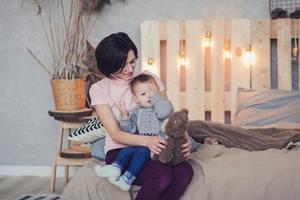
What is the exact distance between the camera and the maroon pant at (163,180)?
1.71 m

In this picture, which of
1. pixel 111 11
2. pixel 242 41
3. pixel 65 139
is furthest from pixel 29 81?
pixel 242 41

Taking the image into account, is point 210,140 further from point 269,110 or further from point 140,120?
point 269,110

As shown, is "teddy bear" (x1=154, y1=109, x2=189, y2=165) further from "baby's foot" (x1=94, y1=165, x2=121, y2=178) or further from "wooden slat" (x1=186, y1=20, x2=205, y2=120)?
"wooden slat" (x1=186, y1=20, x2=205, y2=120)

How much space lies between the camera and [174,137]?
1753 mm

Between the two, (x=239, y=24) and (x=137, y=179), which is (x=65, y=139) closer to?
(x=239, y=24)

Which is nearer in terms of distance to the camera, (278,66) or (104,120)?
(104,120)

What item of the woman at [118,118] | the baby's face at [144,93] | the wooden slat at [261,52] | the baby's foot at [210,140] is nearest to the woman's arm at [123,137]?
the woman at [118,118]

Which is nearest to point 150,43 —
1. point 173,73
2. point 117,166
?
point 173,73

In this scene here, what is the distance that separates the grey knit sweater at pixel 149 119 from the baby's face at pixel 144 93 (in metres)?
0.02

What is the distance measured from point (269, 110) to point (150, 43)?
0.99 metres

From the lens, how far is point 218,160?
1952 mm

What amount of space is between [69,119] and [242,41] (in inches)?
52.2

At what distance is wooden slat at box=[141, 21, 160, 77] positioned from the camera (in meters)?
3.25

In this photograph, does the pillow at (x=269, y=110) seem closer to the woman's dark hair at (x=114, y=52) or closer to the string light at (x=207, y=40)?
the string light at (x=207, y=40)
